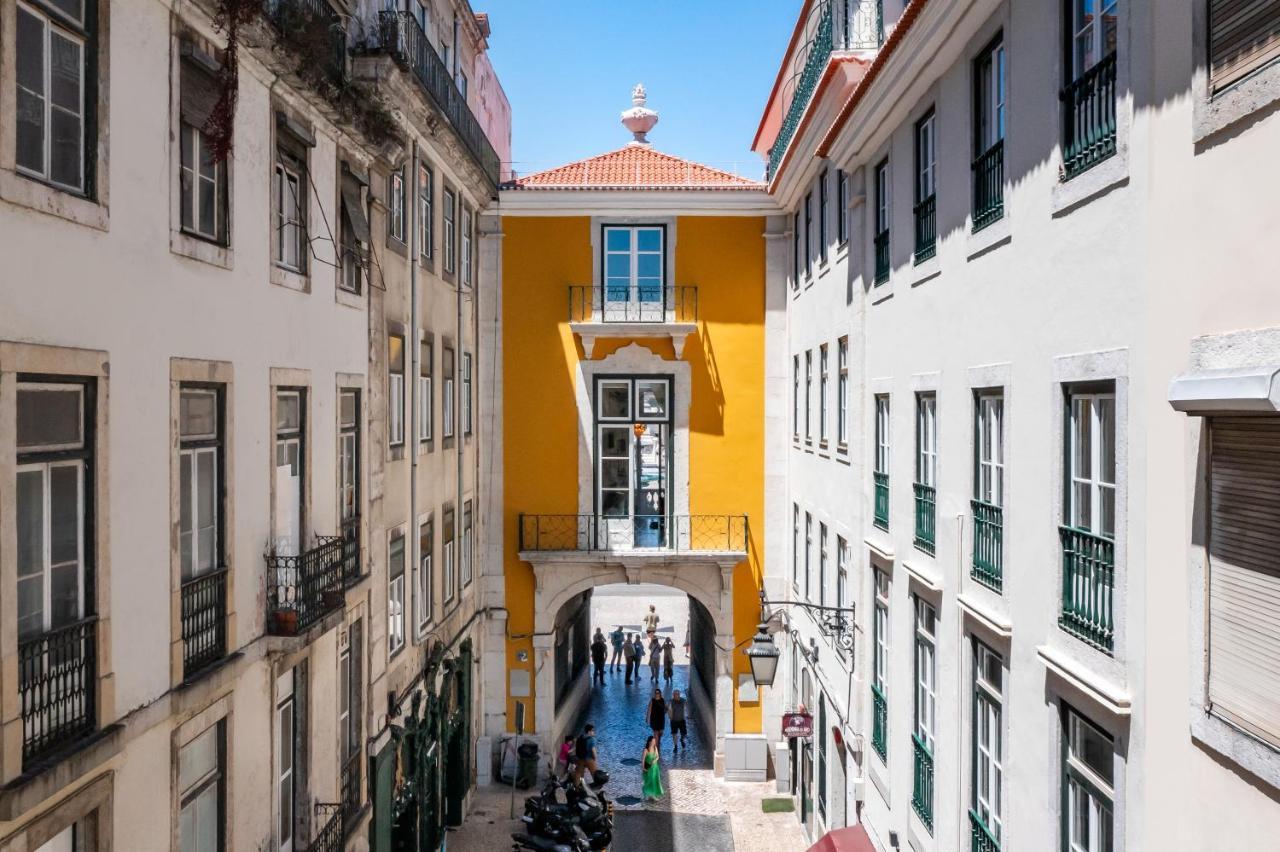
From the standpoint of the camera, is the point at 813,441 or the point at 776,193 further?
the point at 776,193

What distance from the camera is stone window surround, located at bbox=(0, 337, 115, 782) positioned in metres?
5.14

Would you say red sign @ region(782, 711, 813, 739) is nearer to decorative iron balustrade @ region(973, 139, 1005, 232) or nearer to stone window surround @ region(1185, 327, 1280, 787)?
decorative iron balustrade @ region(973, 139, 1005, 232)

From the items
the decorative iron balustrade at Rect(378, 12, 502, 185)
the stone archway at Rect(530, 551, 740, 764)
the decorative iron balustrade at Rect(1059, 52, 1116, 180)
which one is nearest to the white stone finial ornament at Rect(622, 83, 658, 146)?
the decorative iron balustrade at Rect(378, 12, 502, 185)

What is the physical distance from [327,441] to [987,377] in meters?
6.55

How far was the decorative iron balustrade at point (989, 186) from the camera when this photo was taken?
297 inches

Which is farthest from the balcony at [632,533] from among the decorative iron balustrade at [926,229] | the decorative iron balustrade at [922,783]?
the decorative iron balustrade at [926,229]

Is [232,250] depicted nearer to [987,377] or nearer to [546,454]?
[987,377]

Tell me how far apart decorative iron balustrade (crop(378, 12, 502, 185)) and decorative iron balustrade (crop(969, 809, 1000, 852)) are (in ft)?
30.9

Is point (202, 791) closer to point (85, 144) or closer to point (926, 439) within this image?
point (85, 144)

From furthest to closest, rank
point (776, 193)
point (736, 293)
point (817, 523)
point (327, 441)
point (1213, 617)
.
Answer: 1. point (736, 293)
2. point (776, 193)
3. point (817, 523)
4. point (327, 441)
5. point (1213, 617)

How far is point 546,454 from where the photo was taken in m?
19.8

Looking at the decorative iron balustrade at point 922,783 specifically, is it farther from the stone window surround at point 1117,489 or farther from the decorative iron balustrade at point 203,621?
the decorative iron balustrade at point 203,621

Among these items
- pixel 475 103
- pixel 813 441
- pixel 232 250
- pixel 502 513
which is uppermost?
pixel 475 103

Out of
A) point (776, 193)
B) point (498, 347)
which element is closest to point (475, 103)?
point (498, 347)
